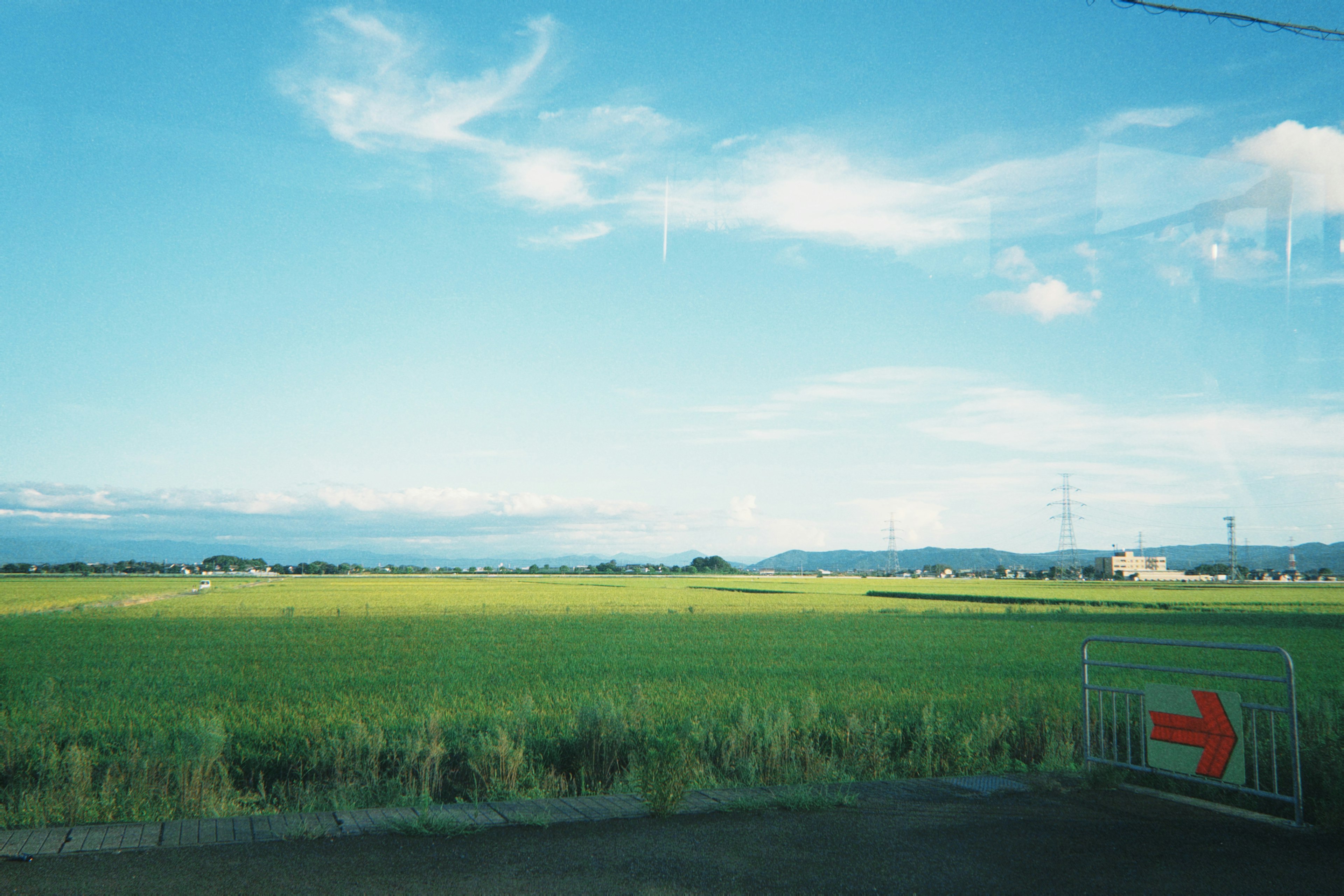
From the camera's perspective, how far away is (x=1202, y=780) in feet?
22.3

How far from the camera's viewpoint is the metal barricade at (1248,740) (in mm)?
6230

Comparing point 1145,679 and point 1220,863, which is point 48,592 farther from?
point 1220,863

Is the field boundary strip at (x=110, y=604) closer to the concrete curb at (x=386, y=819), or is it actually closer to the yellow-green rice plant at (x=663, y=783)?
the concrete curb at (x=386, y=819)

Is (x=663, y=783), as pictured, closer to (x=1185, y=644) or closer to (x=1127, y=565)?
(x=1185, y=644)

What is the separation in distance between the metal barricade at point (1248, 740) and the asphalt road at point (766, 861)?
0.57m

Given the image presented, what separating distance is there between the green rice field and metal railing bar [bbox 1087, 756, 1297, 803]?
0.89 feet

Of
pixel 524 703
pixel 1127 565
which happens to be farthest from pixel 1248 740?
pixel 1127 565

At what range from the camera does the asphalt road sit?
15.0 feet

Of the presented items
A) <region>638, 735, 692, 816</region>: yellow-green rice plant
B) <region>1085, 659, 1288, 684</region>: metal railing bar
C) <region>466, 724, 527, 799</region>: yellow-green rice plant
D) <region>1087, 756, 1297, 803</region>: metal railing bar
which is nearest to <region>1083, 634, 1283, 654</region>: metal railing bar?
<region>1085, 659, 1288, 684</region>: metal railing bar

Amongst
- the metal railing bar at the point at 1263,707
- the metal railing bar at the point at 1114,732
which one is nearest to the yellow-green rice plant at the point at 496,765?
the metal railing bar at the point at 1114,732

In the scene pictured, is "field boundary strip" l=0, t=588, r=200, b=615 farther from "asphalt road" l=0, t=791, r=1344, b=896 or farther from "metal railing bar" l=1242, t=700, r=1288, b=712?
"metal railing bar" l=1242, t=700, r=1288, b=712

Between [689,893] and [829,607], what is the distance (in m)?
50.0

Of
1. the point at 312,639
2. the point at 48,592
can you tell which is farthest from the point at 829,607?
the point at 48,592

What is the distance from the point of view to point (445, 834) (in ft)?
17.7
